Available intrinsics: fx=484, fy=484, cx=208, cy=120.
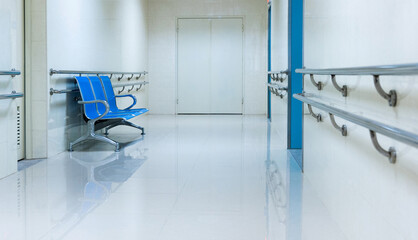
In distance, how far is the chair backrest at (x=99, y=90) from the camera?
6.95 m

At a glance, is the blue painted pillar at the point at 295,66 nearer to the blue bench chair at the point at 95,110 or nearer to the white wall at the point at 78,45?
the blue bench chair at the point at 95,110

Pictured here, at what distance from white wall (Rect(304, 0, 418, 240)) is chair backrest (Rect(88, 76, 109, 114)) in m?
3.91

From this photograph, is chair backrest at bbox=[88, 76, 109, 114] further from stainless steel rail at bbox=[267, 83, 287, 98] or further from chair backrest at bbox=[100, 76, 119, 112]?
stainless steel rail at bbox=[267, 83, 287, 98]

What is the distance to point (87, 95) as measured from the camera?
651cm

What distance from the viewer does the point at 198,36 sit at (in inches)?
489

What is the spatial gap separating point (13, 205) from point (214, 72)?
925 cm

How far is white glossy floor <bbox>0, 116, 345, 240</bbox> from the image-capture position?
9.64 feet

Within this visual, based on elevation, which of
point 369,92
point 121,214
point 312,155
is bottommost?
point 121,214

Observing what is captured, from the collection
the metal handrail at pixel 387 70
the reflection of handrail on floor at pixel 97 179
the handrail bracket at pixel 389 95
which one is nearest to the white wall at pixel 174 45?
the reflection of handrail on floor at pixel 97 179

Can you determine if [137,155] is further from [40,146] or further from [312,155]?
[312,155]

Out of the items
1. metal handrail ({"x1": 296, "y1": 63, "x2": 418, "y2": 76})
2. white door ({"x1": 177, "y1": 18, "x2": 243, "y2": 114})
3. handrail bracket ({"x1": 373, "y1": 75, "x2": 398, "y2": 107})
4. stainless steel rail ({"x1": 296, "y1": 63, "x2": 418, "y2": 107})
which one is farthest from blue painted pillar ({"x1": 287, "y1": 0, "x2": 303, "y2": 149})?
white door ({"x1": 177, "y1": 18, "x2": 243, "y2": 114})

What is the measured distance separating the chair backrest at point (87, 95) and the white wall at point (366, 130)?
3.52m

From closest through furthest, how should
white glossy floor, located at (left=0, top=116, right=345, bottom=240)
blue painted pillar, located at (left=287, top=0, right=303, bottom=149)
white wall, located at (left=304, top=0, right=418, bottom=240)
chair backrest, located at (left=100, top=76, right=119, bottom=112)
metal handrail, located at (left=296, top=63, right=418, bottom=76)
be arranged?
metal handrail, located at (left=296, top=63, right=418, bottom=76) → white wall, located at (left=304, top=0, right=418, bottom=240) → white glossy floor, located at (left=0, top=116, right=345, bottom=240) → blue painted pillar, located at (left=287, top=0, right=303, bottom=149) → chair backrest, located at (left=100, top=76, right=119, bottom=112)

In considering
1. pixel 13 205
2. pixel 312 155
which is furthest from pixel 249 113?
pixel 13 205
